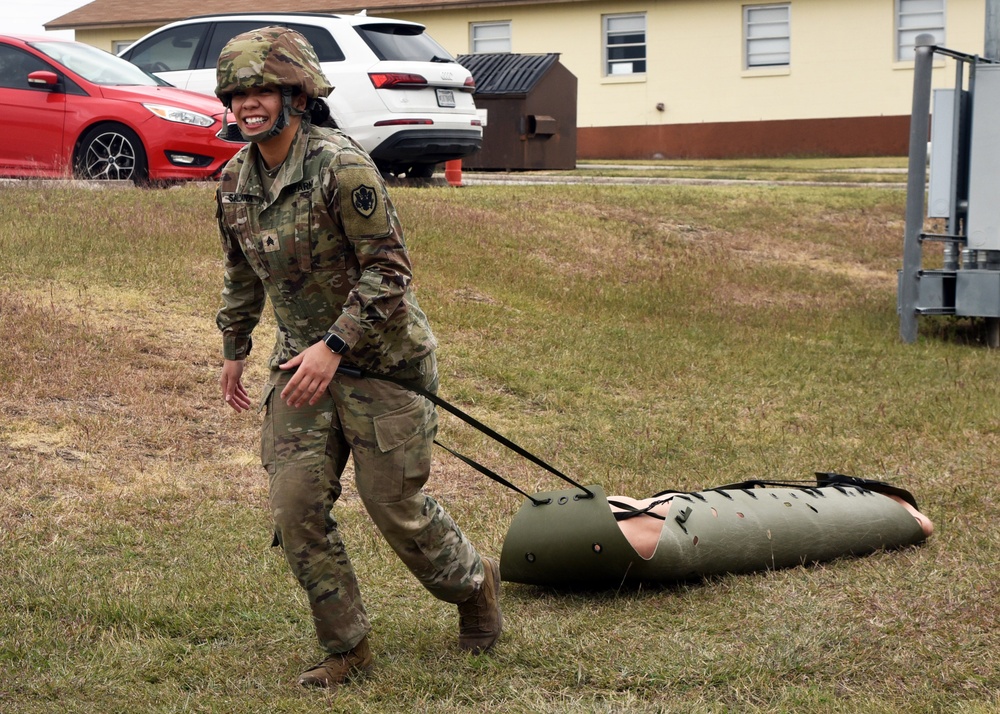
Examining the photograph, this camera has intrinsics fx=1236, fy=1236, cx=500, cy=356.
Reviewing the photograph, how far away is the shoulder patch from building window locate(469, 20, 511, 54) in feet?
87.0

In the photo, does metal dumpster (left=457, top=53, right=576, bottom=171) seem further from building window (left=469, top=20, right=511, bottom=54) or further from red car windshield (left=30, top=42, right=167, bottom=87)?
building window (left=469, top=20, right=511, bottom=54)

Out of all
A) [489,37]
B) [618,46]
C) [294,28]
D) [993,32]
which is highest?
[489,37]

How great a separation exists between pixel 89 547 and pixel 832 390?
187 inches

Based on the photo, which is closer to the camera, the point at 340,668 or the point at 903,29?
the point at 340,668

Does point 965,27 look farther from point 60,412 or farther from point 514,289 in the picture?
point 60,412

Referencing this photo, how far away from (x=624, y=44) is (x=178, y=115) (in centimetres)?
1871

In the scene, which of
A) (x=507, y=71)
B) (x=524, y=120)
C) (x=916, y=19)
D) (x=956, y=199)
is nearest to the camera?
(x=956, y=199)

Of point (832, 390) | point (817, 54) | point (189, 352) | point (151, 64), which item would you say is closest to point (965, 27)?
point (817, 54)

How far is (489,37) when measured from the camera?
29156 millimetres

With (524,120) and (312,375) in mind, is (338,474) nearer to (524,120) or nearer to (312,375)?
(312,375)

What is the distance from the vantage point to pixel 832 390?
7.76m

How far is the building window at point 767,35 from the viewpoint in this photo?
2700 centimetres

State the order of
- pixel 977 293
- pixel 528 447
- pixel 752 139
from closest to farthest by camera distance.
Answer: pixel 528 447, pixel 977 293, pixel 752 139

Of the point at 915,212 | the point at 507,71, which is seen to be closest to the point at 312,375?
the point at 915,212
